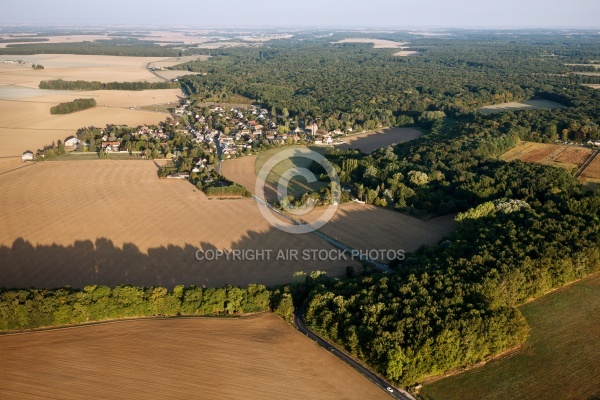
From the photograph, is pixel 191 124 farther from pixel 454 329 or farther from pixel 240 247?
pixel 454 329

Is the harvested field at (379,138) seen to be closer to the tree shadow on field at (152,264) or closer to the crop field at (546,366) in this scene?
the tree shadow on field at (152,264)

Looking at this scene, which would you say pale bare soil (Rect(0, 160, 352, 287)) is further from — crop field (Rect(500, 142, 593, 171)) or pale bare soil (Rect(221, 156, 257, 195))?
crop field (Rect(500, 142, 593, 171))

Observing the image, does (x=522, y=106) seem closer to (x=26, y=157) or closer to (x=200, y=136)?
(x=200, y=136)

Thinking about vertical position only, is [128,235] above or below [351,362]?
above

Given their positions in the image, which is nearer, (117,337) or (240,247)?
(117,337)

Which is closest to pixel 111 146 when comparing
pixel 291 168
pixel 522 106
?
pixel 291 168

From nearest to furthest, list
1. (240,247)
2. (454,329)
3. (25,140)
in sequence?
(454,329), (240,247), (25,140)

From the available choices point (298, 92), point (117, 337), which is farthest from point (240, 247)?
point (298, 92)

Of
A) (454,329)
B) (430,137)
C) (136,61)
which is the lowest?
(454,329)
